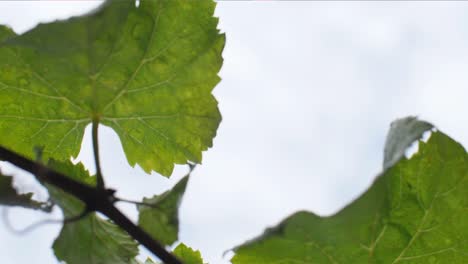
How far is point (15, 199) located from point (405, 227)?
0.58 m

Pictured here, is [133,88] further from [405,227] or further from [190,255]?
[405,227]

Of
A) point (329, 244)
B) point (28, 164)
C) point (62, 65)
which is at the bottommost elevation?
point (329, 244)

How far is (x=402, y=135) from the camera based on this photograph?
35.8 inches

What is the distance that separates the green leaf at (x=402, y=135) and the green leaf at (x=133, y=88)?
0.36 meters

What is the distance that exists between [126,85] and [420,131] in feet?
1.66

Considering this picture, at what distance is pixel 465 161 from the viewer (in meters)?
0.99

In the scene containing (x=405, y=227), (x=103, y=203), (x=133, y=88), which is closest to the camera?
(x=103, y=203)

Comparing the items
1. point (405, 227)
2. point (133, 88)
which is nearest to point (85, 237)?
point (133, 88)

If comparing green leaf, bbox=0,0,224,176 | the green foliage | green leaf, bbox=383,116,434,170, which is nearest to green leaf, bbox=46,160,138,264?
the green foliage

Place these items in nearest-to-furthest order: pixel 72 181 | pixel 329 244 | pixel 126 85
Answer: pixel 72 181, pixel 329 244, pixel 126 85

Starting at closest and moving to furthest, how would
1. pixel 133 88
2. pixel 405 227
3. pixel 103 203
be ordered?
pixel 103 203 < pixel 405 227 < pixel 133 88

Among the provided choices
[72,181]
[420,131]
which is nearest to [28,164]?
[72,181]

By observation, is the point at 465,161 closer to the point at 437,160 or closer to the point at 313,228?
the point at 437,160

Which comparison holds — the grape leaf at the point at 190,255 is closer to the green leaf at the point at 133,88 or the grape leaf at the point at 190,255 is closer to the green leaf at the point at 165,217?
the green leaf at the point at 133,88
